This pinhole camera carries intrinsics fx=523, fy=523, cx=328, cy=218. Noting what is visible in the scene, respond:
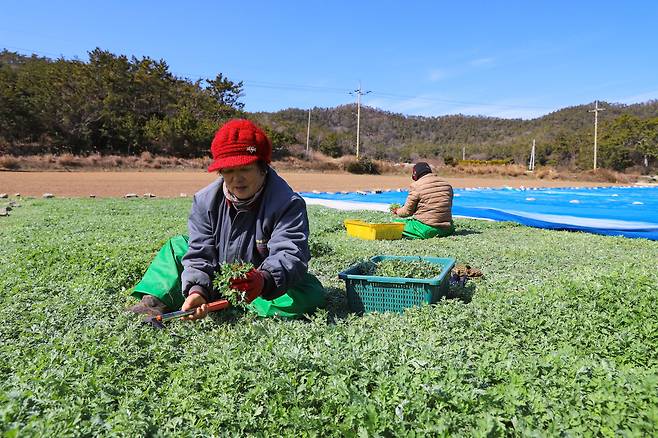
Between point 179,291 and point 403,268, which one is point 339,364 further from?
point 403,268

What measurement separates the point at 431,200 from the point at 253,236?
183 inches

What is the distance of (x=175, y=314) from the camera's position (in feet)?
10.6

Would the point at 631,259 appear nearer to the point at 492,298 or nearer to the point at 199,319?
the point at 492,298

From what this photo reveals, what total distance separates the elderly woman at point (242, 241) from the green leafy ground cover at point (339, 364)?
20 cm

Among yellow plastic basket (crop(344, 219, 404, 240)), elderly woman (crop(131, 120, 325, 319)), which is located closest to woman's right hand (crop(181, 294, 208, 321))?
elderly woman (crop(131, 120, 325, 319))

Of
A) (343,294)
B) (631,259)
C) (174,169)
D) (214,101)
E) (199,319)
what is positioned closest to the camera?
(199,319)

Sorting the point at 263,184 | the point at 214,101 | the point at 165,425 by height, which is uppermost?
the point at 214,101

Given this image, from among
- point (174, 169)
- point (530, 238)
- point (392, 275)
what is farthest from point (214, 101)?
point (392, 275)

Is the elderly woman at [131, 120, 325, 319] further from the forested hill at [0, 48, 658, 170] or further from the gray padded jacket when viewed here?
the forested hill at [0, 48, 658, 170]

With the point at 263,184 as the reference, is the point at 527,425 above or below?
below

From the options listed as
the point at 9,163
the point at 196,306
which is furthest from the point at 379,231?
the point at 9,163

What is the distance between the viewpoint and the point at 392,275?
4023mm

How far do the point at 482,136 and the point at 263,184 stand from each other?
106 m

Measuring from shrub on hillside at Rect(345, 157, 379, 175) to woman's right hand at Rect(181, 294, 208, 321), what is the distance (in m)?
39.5
